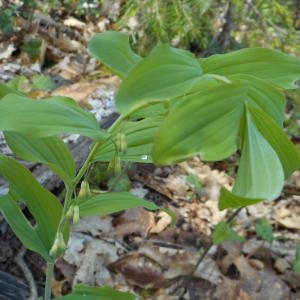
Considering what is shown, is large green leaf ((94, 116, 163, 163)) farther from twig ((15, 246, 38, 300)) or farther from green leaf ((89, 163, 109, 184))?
green leaf ((89, 163, 109, 184))

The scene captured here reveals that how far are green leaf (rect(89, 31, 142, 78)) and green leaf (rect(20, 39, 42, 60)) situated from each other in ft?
8.74

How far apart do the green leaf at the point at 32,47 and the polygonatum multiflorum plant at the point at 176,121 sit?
90.1 inches

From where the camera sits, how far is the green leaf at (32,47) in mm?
2973

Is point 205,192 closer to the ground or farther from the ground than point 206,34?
closer to the ground

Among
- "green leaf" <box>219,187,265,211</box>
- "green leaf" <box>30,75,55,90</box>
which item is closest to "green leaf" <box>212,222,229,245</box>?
"green leaf" <box>219,187,265,211</box>

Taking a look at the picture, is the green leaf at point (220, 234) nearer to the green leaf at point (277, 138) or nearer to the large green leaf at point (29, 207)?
the large green leaf at point (29, 207)

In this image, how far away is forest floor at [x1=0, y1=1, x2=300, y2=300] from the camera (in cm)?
186

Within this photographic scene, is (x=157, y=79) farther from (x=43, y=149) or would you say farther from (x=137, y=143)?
(x=43, y=149)

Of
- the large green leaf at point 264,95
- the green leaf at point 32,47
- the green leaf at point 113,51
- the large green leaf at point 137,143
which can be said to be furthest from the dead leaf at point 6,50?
the large green leaf at point 264,95

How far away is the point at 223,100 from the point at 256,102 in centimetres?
21

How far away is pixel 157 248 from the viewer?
207cm

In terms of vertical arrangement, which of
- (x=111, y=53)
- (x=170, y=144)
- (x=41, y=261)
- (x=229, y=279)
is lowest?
(x=229, y=279)

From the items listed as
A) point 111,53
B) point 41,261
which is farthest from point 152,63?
point 41,261

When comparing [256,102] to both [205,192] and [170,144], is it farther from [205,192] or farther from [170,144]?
[205,192]
